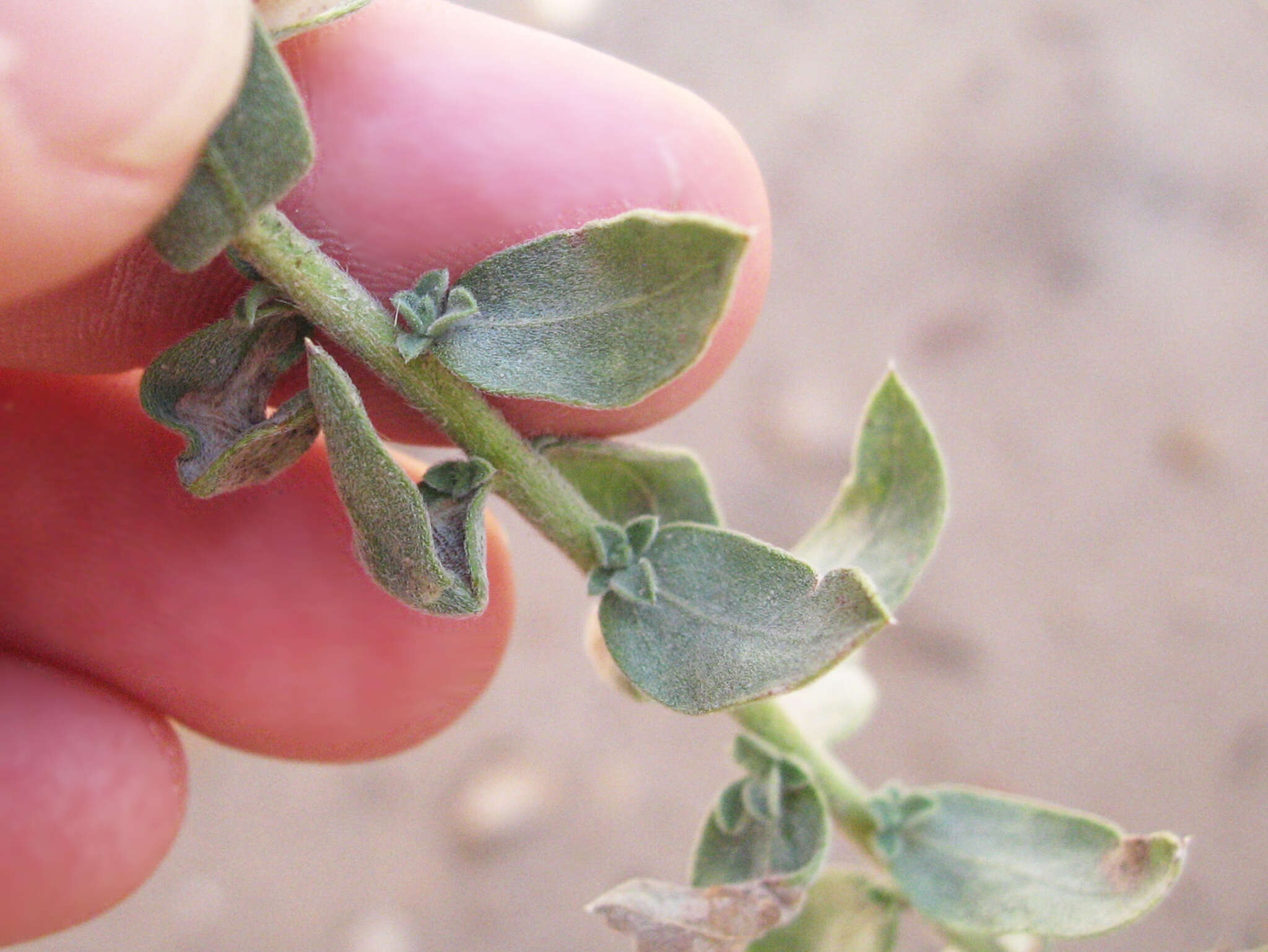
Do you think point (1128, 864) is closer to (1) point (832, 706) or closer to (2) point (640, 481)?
(1) point (832, 706)

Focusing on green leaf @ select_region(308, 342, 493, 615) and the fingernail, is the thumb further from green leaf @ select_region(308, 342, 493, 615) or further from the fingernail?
green leaf @ select_region(308, 342, 493, 615)

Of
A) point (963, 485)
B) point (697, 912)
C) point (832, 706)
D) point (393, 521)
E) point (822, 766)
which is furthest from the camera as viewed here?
Answer: point (963, 485)

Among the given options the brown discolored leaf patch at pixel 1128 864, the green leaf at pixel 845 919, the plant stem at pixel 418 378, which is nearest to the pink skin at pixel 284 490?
the plant stem at pixel 418 378

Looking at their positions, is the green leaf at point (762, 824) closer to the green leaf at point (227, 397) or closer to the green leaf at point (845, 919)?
the green leaf at point (845, 919)

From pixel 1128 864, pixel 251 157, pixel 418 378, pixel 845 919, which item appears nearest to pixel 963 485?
pixel 845 919

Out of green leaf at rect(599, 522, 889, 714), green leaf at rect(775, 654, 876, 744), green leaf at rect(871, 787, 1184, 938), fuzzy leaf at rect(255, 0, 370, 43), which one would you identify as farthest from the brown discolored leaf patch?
fuzzy leaf at rect(255, 0, 370, 43)

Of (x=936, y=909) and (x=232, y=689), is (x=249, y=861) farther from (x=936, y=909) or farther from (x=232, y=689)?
(x=936, y=909)

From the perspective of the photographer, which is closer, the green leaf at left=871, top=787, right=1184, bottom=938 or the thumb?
the thumb
